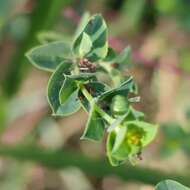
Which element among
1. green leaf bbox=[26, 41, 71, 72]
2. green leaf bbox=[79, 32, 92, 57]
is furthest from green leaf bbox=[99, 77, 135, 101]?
green leaf bbox=[26, 41, 71, 72]

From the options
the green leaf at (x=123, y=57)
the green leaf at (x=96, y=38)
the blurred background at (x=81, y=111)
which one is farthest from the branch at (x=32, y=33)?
the green leaf at (x=96, y=38)

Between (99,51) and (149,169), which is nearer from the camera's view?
(99,51)

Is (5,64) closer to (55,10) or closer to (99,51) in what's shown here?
(55,10)

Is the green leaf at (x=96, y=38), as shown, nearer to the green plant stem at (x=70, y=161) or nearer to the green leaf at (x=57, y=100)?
the green leaf at (x=57, y=100)

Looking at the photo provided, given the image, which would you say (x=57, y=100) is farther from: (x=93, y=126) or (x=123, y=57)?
(x=123, y=57)

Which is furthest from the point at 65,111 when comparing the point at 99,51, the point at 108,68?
the point at 108,68

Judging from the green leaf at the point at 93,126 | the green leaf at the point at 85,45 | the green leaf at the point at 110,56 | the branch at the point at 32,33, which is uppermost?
the green leaf at the point at 85,45

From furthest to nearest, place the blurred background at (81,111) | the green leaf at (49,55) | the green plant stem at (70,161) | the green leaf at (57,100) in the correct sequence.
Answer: the blurred background at (81,111) < the green plant stem at (70,161) < the green leaf at (49,55) < the green leaf at (57,100)
